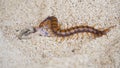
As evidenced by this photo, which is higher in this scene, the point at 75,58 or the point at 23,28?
the point at 23,28

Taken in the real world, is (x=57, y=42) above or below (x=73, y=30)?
below

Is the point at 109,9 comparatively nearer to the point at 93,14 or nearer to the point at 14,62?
the point at 93,14

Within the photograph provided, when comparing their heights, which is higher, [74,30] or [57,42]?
[74,30]

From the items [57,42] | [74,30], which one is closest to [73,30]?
[74,30]

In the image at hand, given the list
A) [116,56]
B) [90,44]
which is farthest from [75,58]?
[116,56]

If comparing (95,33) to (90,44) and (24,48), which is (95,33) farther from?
(24,48)

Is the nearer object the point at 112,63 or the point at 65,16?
the point at 112,63

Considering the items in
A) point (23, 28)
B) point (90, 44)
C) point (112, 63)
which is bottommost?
point (112, 63)

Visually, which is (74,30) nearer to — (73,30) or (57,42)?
(73,30)
